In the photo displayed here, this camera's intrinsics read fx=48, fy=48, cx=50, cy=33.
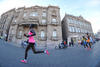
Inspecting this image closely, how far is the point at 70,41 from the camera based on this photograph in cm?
1611

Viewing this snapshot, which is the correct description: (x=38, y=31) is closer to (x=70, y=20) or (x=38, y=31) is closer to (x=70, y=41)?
(x=70, y=41)

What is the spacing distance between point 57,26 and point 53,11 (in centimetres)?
572

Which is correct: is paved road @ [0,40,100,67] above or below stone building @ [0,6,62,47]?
below

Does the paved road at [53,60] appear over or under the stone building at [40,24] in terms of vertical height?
under

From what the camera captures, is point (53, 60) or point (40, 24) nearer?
point (53, 60)

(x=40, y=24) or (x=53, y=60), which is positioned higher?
(x=40, y=24)

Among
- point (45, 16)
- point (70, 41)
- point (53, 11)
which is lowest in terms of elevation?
point (70, 41)

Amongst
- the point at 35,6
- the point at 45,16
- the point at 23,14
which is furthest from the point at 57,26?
the point at 23,14

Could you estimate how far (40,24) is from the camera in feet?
49.9

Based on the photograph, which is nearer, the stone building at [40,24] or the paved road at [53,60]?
the paved road at [53,60]

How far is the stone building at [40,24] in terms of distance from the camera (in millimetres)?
14297

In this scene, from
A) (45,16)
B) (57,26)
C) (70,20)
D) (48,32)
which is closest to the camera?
(48,32)

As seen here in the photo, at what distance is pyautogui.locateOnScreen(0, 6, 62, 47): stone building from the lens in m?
14.3

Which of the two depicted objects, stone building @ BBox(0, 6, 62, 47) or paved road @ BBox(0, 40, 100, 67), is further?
stone building @ BBox(0, 6, 62, 47)
